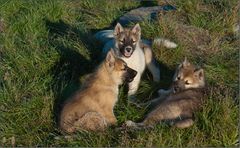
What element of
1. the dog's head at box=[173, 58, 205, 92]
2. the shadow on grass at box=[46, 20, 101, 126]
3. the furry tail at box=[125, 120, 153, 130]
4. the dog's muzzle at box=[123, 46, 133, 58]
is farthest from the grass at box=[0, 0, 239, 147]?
the dog's muzzle at box=[123, 46, 133, 58]

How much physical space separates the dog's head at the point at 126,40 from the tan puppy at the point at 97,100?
0.67 m

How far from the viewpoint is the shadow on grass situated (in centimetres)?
717

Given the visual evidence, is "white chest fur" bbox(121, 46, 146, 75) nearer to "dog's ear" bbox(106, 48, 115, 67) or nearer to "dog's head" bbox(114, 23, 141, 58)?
"dog's head" bbox(114, 23, 141, 58)

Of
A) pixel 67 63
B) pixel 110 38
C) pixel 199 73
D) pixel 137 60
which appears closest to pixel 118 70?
pixel 137 60

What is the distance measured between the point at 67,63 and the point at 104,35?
130 centimetres

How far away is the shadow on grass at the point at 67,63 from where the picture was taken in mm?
7168

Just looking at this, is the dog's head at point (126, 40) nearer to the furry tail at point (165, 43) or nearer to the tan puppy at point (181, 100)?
the furry tail at point (165, 43)

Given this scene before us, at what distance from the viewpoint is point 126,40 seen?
25.5ft

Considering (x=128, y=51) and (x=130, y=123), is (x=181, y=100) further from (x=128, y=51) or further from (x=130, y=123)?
(x=128, y=51)

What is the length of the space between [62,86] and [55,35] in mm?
2380

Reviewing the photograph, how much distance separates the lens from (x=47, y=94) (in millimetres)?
6977

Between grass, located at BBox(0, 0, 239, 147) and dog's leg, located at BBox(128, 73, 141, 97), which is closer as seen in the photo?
grass, located at BBox(0, 0, 239, 147)

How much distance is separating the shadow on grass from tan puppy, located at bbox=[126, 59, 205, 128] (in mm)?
1161

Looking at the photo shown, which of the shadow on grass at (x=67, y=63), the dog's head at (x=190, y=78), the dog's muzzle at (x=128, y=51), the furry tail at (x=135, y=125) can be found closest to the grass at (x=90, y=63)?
the shadow on grass at (x=67, y=63)
